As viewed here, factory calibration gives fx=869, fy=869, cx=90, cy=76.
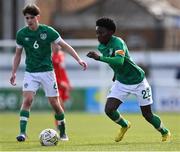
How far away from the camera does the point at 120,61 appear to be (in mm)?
14781

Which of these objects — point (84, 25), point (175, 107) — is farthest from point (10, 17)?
point (175, 107)

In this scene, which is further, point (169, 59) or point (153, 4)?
point (153, 4)

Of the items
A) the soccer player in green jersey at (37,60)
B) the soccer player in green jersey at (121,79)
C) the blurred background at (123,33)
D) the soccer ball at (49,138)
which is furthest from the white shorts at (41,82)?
the blurred background at (123,33)

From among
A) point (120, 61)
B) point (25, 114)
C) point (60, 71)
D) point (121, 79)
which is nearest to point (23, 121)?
point (25, 114)

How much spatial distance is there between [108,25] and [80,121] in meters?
10.7

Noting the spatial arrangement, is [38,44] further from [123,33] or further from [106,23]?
[123,33]

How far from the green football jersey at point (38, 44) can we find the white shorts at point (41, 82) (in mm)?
94

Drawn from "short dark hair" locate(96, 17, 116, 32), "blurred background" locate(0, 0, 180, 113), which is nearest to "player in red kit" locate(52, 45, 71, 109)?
"short dark hair" locate(96, 17, 116, 32)

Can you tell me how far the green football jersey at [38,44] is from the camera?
1593 cm

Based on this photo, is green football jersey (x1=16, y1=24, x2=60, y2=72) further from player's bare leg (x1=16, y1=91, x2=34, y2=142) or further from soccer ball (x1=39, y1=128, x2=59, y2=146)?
soccer ball (x1=39, y1=128, x2=59, y2=146)

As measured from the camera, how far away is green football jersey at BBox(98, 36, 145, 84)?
1480 centimetres

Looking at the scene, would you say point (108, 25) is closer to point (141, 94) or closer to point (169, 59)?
point (141, 94)

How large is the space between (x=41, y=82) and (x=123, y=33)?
924 inches

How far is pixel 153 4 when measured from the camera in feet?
131
